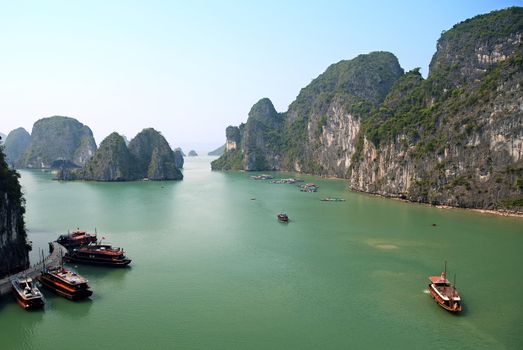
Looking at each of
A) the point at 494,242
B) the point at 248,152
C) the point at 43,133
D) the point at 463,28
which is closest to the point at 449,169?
the point at 494,242

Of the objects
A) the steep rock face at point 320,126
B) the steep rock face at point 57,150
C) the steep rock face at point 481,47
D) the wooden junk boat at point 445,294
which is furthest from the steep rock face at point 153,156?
the wooden junk boat at point 445,294

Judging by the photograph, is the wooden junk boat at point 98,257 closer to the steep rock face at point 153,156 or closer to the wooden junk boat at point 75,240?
the wooden junk boat at point 75,240

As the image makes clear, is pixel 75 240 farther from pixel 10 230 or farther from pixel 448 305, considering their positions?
pixel 448 305

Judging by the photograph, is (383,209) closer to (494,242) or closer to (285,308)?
(494,242)

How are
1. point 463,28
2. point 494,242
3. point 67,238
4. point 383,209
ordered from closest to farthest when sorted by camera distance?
point 67,238 → point 494,242 → point 383,209 → point 463,28

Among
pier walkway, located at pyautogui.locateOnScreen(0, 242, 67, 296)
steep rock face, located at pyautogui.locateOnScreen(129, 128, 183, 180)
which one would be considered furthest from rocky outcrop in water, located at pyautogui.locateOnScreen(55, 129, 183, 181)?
pier walkway, located at pyautogui.locateOnScreen(0, 242, 67, 296)

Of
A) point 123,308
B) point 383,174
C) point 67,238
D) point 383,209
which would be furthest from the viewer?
point 383,174
